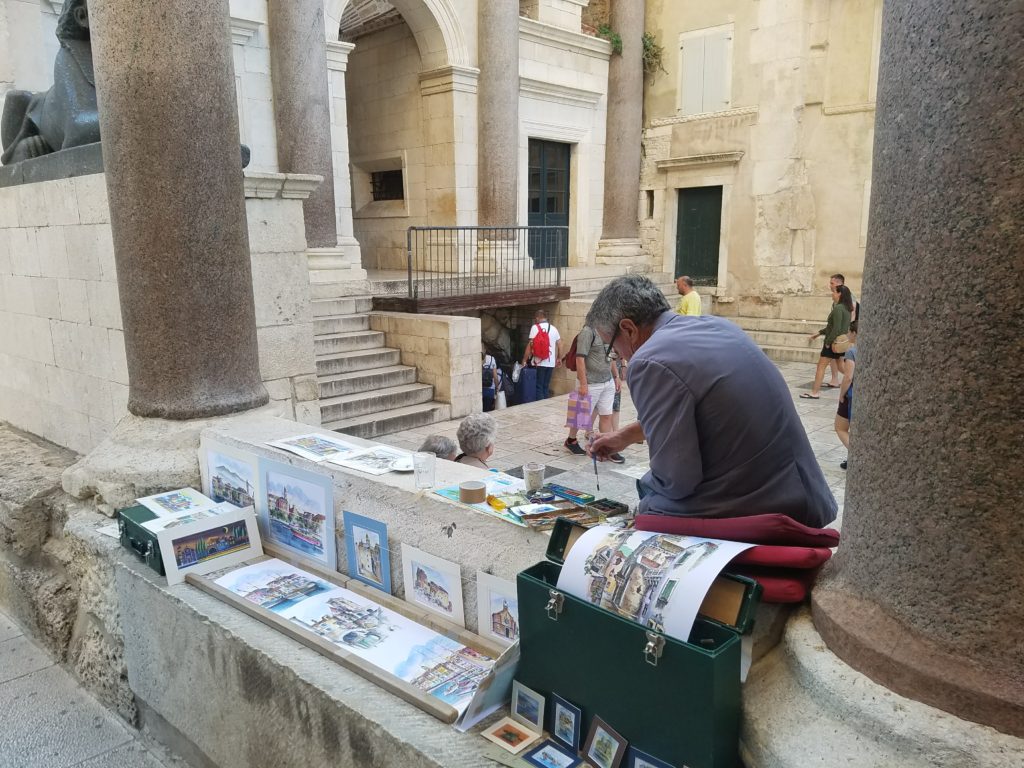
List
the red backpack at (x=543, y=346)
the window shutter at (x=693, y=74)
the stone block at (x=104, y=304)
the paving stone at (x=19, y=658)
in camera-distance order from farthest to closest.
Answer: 1. the window shutter at (x=693, y=74)
2. the red backpack at (x=543, y=346)
3. the stone block at (x=104, y=304)
4. the paving stone at (x=19, y=658)

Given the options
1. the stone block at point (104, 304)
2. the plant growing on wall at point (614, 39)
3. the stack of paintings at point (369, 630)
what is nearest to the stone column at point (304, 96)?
the stone block at point (104, 304)

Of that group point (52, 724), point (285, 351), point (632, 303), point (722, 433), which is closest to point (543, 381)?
point (285, 351)

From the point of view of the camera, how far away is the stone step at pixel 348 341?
29.8 ft

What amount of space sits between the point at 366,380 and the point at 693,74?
10.4 metres

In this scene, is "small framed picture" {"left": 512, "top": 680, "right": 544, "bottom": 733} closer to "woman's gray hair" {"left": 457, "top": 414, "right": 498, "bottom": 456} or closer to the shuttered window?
"woman's gray hair" {"left": 457, "top": 414, "right": 498, "bottom": 456}

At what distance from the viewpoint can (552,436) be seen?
8391 millimetres

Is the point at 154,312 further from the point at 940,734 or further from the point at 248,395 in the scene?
the point at 940,734

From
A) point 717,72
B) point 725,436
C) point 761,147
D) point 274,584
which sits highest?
point 717,72

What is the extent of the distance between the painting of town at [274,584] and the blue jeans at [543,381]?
792cm

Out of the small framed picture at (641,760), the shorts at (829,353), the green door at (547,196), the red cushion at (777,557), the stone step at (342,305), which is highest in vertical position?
the green door at (547,196)

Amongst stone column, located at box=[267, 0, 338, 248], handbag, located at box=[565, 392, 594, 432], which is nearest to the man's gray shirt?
handbag, located at box=[565, 392, 594, 432]

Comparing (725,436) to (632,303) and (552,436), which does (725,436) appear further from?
(552,436)

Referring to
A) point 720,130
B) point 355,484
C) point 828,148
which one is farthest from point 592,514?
point 720,130

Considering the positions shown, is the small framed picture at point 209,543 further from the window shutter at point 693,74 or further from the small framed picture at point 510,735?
the window shutter at point 693,74
